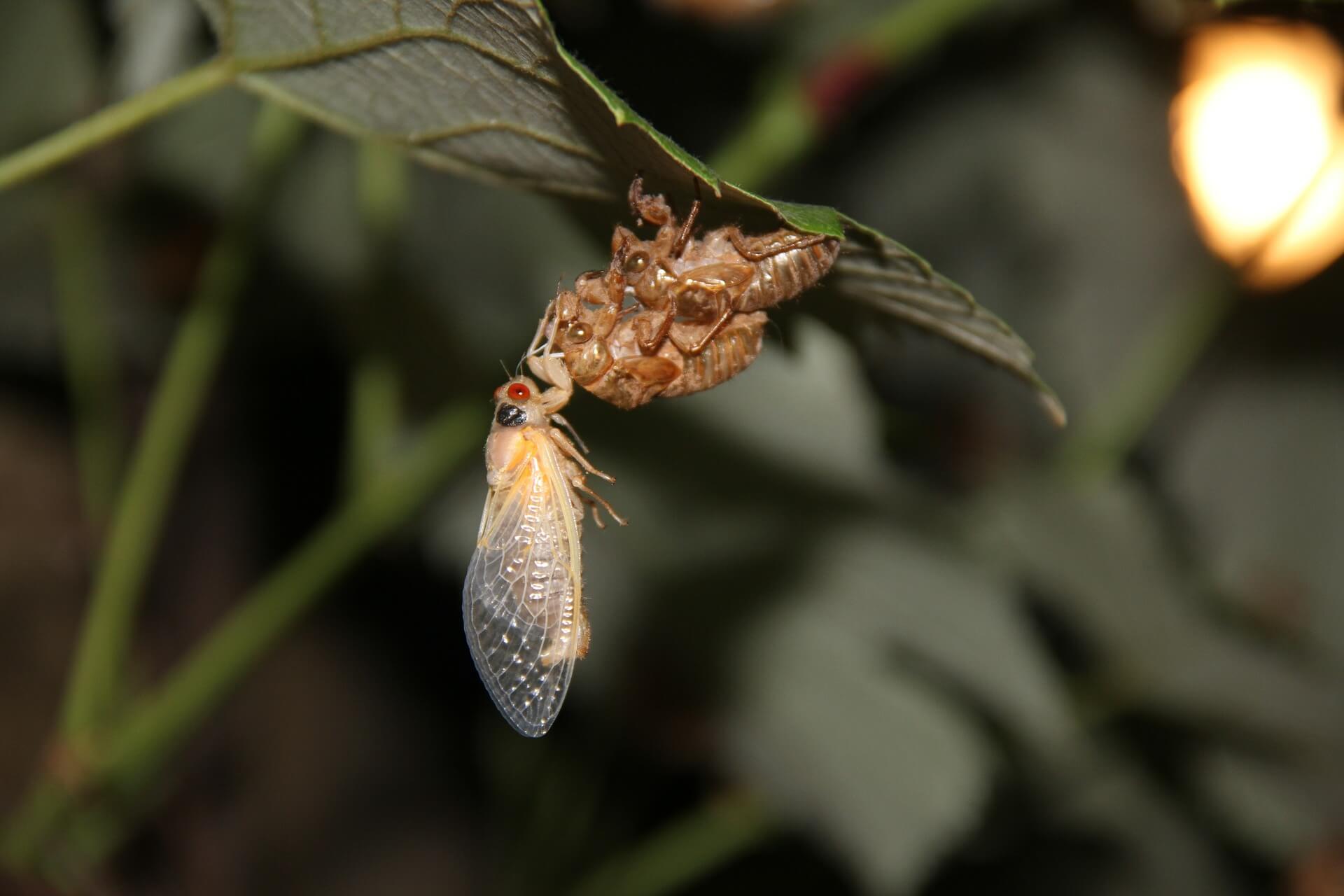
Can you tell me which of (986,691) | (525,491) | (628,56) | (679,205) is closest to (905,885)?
(986,691)

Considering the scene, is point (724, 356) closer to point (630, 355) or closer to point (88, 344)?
point (630, 355)

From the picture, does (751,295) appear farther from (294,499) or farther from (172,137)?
(294,499)

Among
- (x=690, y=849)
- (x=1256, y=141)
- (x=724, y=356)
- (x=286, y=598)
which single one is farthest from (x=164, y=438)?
(x=1256, y=141)

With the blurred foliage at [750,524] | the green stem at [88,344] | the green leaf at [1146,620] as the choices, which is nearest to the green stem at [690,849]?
the blurred foliage at [750,524]

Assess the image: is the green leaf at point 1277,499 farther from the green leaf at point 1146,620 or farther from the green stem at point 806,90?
the green stem at point 806,90

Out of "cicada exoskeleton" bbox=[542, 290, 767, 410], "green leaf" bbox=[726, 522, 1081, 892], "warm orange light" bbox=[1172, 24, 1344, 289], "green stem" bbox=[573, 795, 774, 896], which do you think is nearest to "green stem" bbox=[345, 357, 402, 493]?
"cicada exoskeleton" bbox=[542, 290, 767, 410]

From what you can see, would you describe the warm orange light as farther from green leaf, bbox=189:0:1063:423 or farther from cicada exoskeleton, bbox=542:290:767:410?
green leaf, bbox=189:0:1063:423
